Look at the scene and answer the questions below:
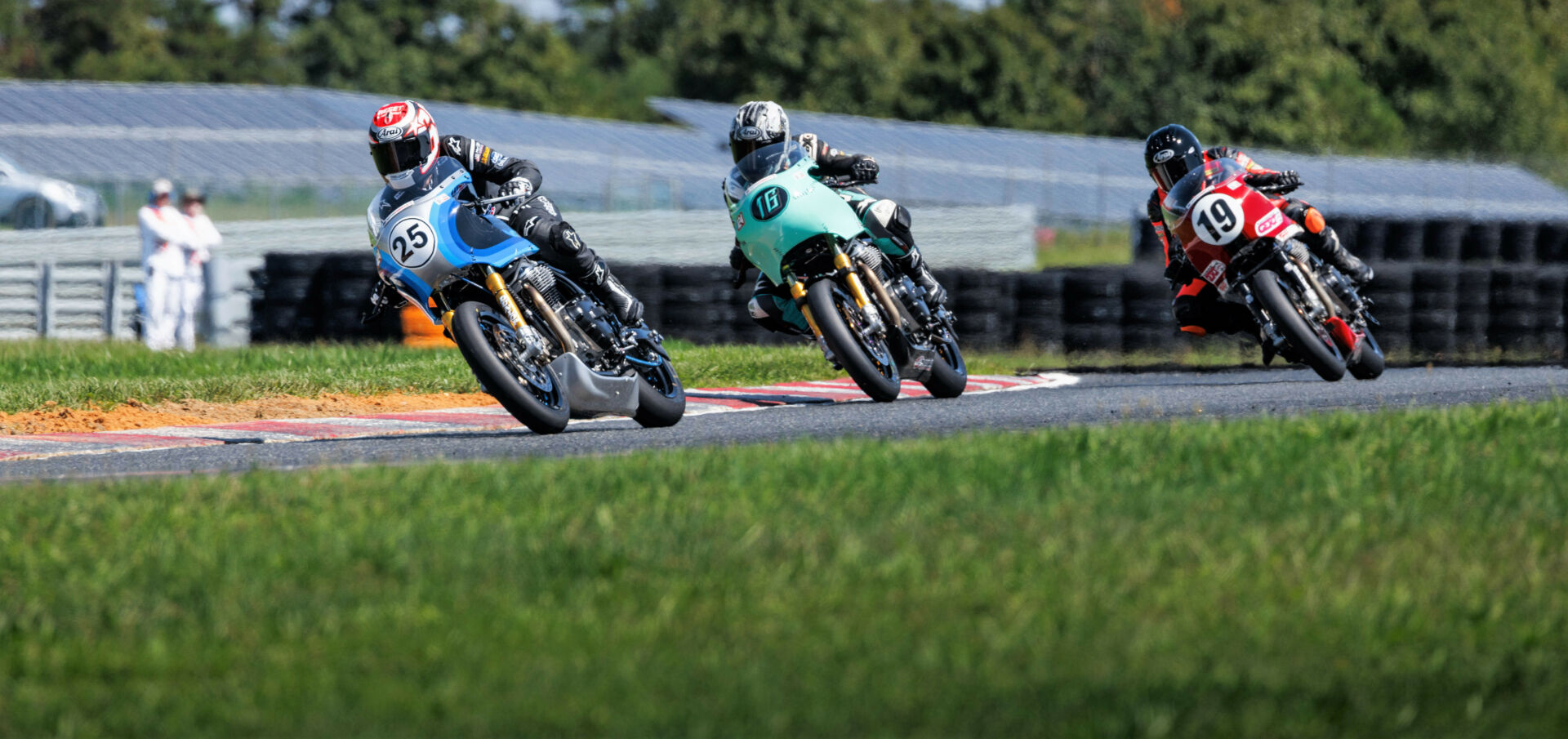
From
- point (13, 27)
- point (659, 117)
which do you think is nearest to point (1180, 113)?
point (659, 117)

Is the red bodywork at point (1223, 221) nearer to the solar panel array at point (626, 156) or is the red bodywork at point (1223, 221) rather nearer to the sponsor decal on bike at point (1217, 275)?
the sponsor decal on bike at point (1217, 275)

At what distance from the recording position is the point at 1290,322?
10.1 metres

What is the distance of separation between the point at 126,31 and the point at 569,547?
53113 millimetres

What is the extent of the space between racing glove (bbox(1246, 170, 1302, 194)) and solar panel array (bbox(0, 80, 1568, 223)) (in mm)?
21967

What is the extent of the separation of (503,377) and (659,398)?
1181 millimetres

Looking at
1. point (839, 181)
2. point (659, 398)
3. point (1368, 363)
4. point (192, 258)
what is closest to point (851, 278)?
point (839, 181)

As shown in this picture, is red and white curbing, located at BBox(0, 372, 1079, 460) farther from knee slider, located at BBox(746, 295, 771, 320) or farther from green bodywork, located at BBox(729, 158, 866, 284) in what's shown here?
green bodywork, located at BBox(729, 158, 866, 284)

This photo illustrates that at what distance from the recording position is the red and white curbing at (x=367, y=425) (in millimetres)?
9016

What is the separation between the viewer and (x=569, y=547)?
4945mm

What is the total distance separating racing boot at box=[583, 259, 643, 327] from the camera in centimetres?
888

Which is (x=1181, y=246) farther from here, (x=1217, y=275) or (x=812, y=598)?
(x=812, y=598)

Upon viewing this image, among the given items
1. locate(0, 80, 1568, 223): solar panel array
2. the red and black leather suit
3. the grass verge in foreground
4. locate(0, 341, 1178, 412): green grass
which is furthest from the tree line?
the grass verge in foreground

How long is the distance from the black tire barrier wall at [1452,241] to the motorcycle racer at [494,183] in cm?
1597

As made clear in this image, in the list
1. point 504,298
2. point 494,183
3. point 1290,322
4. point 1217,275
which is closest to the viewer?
point 504,298
